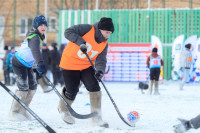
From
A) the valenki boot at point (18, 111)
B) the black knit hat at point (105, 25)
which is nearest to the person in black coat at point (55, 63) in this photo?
the valenki boot at point (18, 111)

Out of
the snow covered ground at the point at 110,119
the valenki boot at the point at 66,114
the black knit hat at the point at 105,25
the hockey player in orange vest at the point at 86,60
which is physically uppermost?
the black knit hat at the point at 105,25

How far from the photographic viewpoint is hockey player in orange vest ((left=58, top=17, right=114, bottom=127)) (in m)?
5.81

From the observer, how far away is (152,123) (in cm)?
627

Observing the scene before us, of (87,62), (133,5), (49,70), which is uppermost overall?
(133,5)

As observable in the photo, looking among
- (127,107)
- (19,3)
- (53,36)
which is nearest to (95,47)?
(127,107)

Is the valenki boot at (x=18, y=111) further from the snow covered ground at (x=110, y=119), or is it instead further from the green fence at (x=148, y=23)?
the green fence at (x=148, y=23)

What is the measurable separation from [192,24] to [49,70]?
6371 mm

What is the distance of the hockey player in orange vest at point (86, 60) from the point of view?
581 centimetres

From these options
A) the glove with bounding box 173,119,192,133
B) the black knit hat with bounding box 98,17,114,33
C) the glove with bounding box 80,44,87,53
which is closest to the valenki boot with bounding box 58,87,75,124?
the glove with bounding box 80,44,87,53

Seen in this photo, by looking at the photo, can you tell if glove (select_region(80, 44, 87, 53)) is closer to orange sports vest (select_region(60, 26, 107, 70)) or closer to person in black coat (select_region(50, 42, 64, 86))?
orange sports vest (select_region(60, 26, 107, 70))

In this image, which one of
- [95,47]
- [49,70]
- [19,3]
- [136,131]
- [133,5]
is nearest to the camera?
[136,131]

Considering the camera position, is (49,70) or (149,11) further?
(149,11)

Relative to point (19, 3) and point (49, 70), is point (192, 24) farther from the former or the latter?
point (19, 3)

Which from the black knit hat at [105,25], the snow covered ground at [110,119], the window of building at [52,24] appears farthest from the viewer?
the window of building at [52,24]
